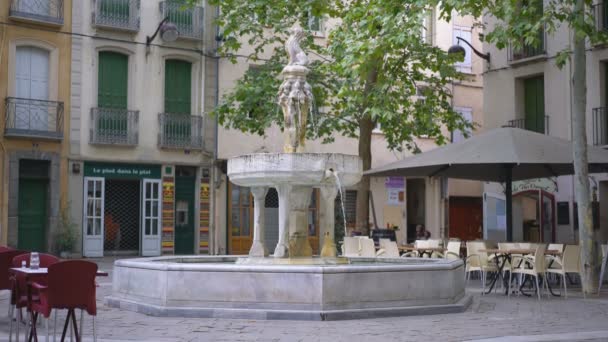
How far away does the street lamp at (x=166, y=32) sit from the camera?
93.1 feet

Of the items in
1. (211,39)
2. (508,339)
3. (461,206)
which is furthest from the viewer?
(461,206)

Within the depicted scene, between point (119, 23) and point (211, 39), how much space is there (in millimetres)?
3566

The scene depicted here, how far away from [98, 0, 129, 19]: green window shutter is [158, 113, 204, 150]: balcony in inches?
136

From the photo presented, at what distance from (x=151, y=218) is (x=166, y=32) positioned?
20.0ft

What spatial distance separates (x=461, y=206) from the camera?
3653 cm

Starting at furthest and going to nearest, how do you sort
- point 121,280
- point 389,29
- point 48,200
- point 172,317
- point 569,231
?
point 48,200 < point 569,231 < point 389,29 < point 121,280 < point 172,317

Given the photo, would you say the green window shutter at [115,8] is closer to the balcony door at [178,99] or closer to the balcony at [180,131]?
the balcony door at [178,99]

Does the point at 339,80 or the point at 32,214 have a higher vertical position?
the point at 339,80

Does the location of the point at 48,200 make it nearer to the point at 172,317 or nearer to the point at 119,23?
the point at 119,23

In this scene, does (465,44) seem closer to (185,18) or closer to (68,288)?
(185,18)

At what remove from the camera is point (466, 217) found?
36656 mm

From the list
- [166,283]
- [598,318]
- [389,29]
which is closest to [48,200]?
[389,29]

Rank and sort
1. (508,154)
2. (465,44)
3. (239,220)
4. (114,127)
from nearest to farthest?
(508,154) → (114,127) → (239,220) → (465,44)

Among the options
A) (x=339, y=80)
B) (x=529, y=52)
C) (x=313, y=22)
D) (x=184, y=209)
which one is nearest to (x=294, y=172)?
(x=339, y=80)
